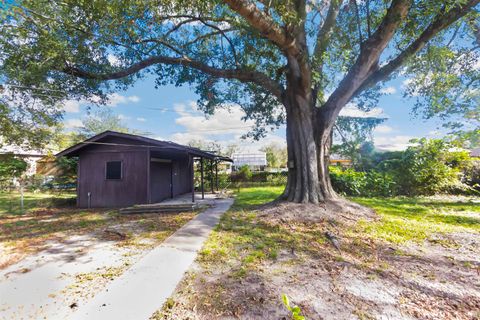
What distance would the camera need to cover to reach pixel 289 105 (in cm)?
759

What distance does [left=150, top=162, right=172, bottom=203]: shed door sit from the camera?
34.8 ft

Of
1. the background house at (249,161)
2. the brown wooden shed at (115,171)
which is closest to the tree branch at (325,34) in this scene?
the brown wooden shed at (115,171)

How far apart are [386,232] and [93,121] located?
41262 millimetres

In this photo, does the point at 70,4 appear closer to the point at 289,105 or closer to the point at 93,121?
the point at 289,105

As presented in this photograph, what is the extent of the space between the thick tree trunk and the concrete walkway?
12.6 feet

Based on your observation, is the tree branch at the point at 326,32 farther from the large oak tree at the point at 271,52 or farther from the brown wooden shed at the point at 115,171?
the brown wooden shed at the point at 115,171

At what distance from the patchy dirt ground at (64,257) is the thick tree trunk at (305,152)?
12.5ft

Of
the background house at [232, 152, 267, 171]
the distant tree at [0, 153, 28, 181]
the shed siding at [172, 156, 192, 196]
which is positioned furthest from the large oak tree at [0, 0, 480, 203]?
the background house at [232, 152, 267, 171]

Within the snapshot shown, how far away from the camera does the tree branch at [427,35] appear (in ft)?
18.0

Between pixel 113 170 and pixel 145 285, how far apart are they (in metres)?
8.77

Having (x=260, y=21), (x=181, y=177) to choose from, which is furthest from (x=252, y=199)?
(x=260, y=21)

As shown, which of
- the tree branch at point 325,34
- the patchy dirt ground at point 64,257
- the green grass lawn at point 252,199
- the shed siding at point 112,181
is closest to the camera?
the patchy dirt ground at point 64,257

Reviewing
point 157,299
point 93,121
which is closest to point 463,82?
point 157,299

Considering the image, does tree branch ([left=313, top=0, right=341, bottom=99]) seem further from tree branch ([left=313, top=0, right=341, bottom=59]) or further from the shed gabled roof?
the shed gabled roof
